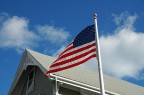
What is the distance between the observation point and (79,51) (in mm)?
11586

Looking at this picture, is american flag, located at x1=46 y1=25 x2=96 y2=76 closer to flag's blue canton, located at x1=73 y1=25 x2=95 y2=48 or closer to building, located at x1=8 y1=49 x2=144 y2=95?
flag's blue canton, located at x1=73 y1=25 x2=95 y2=48

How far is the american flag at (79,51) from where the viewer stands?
446 inches

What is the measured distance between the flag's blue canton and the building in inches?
124

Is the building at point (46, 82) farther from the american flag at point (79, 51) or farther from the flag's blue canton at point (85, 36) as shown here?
the flag's blue canton at point (85, 36)

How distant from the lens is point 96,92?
1560 cm

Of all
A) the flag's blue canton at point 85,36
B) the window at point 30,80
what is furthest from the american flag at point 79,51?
the window at point 30,80

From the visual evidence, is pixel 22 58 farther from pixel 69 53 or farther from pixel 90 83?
pixel 69 53

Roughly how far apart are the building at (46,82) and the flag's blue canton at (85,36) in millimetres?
3146

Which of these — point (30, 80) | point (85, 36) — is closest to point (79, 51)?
point (85, 36)

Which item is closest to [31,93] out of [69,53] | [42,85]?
[42,85]

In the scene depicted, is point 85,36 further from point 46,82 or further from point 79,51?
point 46,82

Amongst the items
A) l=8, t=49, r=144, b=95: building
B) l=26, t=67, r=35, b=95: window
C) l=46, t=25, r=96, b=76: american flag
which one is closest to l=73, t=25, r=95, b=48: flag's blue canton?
l=46, t=25, r=96, b=76: american flag

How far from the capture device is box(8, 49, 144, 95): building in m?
15.0

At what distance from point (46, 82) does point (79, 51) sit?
544 centimetres
